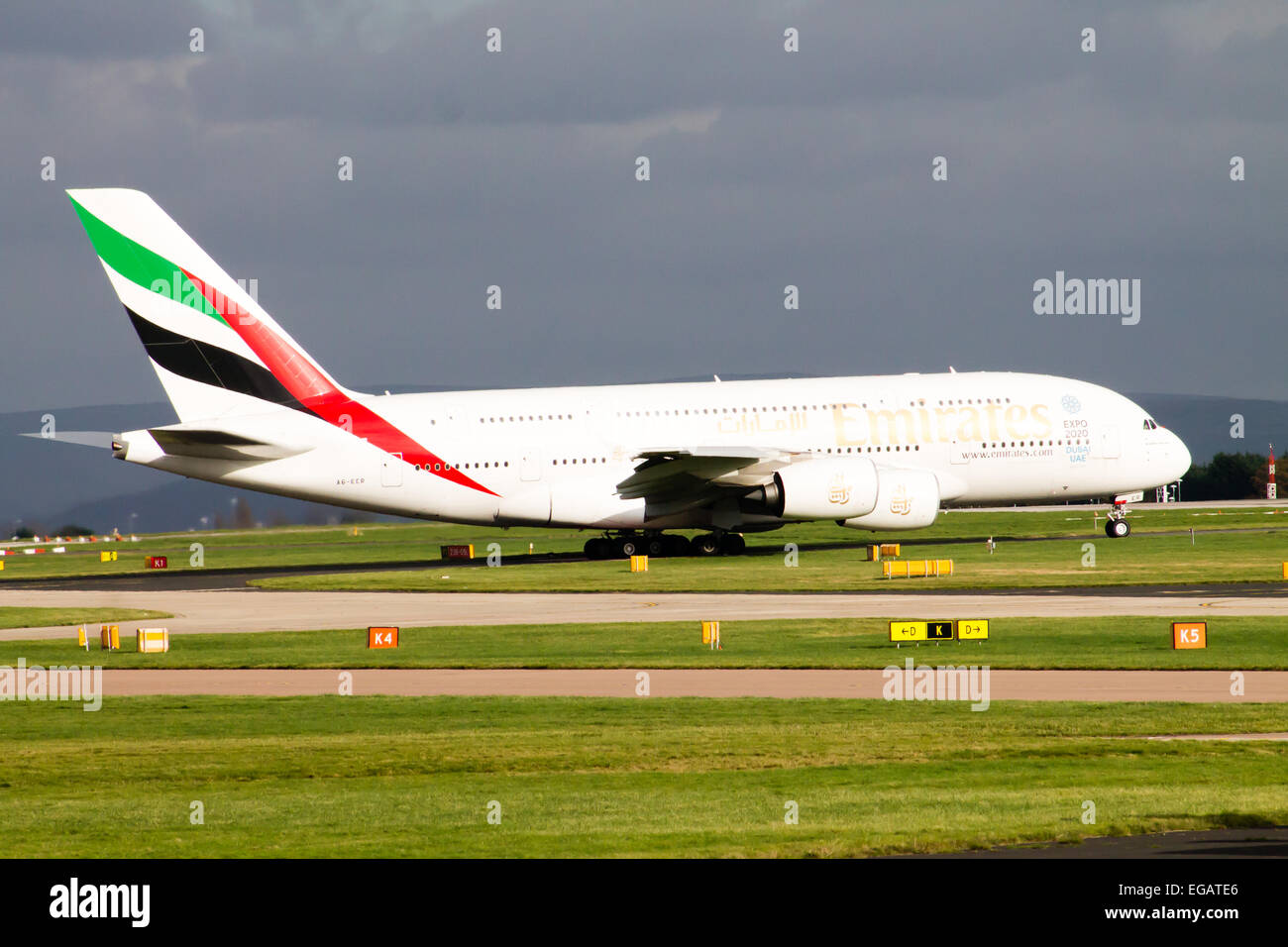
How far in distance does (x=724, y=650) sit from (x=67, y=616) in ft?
67.4

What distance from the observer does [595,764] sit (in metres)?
20.0

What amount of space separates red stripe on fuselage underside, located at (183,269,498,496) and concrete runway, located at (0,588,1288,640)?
8316 mm

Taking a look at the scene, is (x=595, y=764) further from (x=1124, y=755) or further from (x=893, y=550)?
(x=893, y=550)

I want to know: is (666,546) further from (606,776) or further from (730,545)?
(606,776)

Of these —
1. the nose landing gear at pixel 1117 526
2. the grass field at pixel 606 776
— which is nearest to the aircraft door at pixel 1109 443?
the nose landing gear at pixel 1117 526

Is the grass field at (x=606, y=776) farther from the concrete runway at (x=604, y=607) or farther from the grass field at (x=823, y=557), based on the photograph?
the grass field at (x=823, y=557)

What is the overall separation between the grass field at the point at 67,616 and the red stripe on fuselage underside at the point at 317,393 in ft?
38.5

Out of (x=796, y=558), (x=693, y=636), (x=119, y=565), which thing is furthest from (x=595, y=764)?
(x=119, y=565)

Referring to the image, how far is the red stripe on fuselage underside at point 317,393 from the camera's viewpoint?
53156 millimetres

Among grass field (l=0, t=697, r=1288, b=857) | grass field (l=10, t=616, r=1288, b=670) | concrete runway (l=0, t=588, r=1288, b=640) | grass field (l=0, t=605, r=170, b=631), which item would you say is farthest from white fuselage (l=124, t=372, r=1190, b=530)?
grass field (l=0, t=697, r=1288, b=857)

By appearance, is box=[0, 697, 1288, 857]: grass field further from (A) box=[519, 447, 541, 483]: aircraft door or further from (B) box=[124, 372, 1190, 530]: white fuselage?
(A) box=[519, 447, 541, 483]: aircraft door

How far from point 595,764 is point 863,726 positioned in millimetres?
4443

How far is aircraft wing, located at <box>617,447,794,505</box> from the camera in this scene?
5278 cm

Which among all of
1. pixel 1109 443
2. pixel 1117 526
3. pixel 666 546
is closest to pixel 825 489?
pixel 666 546
